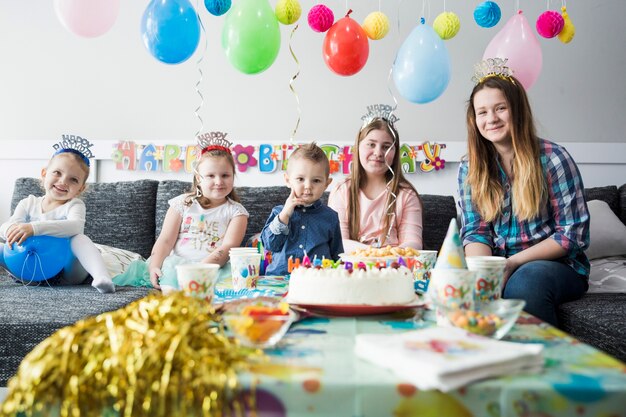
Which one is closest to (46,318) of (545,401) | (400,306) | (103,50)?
(400,306)

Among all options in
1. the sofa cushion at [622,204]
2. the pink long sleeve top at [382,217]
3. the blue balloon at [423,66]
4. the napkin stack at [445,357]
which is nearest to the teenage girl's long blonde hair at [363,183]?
the pink long sleeve top at [382,217]

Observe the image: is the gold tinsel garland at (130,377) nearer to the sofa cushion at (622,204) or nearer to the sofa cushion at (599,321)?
the sofa cushion at (599,321)

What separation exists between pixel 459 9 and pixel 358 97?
2.41 ft

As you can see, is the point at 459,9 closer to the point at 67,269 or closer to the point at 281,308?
the point at 67,269

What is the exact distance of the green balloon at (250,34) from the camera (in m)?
2.25

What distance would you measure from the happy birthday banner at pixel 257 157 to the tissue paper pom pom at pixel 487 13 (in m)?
0.69

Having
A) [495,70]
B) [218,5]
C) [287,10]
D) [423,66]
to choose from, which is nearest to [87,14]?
[218,5]

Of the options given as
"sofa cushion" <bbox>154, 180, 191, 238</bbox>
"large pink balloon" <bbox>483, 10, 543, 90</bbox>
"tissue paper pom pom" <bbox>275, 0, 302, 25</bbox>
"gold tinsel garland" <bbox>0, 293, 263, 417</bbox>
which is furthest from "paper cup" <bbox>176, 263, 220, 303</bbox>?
"large pink balloon" <bbox>483, 10, 543, 90</bbox>

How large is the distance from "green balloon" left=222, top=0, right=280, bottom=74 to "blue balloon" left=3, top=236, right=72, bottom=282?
0.99 metres

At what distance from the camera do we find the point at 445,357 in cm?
74

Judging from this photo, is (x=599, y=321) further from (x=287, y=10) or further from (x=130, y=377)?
(x=287, y=10)

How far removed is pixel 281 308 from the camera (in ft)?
3.12

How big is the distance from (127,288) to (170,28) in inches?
39.6

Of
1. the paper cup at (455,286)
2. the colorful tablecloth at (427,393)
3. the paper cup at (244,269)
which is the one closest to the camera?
the colorful tablecloth at (427,393)
